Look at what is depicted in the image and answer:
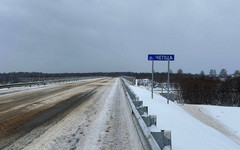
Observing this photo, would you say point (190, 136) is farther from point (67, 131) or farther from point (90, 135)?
point (67, 131)

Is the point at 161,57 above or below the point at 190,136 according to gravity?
above

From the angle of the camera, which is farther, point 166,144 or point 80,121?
point 80,121

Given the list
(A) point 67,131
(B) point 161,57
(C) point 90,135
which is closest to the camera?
(C) point 90,135

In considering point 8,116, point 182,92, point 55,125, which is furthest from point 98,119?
point 182,92

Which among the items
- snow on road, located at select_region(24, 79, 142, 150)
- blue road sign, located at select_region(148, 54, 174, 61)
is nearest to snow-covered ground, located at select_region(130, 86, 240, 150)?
snow on road, located at select_region(24, 79, 142, 150)

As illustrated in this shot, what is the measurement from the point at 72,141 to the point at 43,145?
643 mm

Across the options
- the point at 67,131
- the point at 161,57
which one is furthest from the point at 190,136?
the point at 161,57

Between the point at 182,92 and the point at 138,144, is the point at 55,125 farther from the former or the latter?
the point at 182,92

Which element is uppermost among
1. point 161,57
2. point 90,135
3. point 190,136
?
point 161,57

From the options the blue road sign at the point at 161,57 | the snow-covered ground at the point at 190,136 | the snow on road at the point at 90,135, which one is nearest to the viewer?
the snow on road at the point at 90,135

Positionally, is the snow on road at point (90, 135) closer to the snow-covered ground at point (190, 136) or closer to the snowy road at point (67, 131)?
the snowy road at point (67, 131)

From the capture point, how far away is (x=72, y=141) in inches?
162

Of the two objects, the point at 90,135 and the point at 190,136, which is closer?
the point at 90,135

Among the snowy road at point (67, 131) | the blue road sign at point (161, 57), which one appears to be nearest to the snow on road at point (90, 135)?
the snowy road at point (67, 131)
